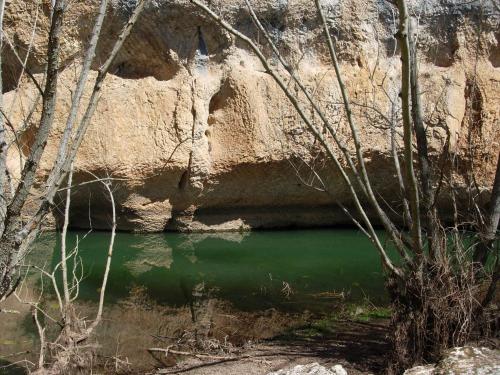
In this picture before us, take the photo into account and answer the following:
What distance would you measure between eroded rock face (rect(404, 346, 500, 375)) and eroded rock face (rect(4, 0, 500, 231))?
7839mm

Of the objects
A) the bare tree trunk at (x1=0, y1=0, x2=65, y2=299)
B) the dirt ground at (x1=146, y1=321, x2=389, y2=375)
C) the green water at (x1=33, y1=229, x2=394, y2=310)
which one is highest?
the bare tree trunk at (x1=0, y1=0, x2=65, y2=299)

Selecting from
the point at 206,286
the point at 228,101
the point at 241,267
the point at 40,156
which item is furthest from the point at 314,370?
the point at 228,101

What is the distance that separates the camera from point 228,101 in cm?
1234

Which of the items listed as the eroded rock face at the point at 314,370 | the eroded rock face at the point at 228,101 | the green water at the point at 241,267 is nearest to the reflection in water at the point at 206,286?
the green water at the point at 241,267

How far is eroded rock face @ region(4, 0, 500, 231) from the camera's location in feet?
38.5

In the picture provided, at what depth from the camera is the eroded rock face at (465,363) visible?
12.4 feet

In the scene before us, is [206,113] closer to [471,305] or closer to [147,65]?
[147,65]

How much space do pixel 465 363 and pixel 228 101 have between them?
8.99 meters

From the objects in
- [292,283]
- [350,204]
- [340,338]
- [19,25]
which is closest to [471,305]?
[340,338]

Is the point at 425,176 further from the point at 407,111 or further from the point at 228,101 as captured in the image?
the point at 228,101

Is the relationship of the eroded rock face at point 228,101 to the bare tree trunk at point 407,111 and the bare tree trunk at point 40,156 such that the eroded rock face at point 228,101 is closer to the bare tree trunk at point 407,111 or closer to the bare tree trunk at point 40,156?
the bare tree trunk at point 407,111

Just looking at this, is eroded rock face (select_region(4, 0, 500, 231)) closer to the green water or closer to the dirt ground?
the green water

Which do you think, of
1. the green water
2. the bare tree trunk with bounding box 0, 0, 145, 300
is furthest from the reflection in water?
the bare tree trunk with bounding box 0, 0, 145, 300

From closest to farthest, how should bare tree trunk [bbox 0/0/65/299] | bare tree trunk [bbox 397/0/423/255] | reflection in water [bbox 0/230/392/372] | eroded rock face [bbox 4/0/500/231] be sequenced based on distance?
1. bare tree trunk [bbox 0/0/65/299]
2. bare tree trunk [bbox 397/0/423/255]
3. reflection in water [bbox 0/230/392/372]
4. eroded rock face [bbox 4/0/500/231]
